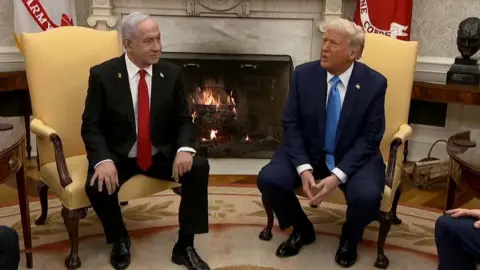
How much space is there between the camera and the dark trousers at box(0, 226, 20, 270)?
198 centimetres

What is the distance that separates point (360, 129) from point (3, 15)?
2.73m

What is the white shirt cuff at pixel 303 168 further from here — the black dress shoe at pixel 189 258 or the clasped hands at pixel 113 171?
the black dress shoe at pixel 189 258

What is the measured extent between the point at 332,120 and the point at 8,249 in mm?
1568

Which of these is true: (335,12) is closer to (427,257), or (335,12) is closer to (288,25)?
(288,25)

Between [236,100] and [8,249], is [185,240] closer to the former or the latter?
[8,249]

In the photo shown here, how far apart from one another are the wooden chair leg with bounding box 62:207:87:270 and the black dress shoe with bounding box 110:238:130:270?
0.16 metres

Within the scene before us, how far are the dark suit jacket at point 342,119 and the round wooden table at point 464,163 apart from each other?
361 millimetres

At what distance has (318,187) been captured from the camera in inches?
106

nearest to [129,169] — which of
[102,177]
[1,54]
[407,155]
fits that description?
[102,177]

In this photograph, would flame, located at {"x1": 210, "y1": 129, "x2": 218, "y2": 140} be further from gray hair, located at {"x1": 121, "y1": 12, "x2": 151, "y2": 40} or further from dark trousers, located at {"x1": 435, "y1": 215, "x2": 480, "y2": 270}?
dark trousers, located at {"x1": 435, "y1": 215, "x2": 480, "y2": 270}

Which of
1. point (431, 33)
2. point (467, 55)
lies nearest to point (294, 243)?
point (467, 55)

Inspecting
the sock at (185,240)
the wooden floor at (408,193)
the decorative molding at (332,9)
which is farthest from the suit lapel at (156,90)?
the decorative molding at (332,9)

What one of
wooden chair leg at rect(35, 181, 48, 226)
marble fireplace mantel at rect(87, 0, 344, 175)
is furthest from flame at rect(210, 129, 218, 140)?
wooden chair leg at rect(35, 181, 48, 226)

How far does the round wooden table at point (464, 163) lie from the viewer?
230cm
